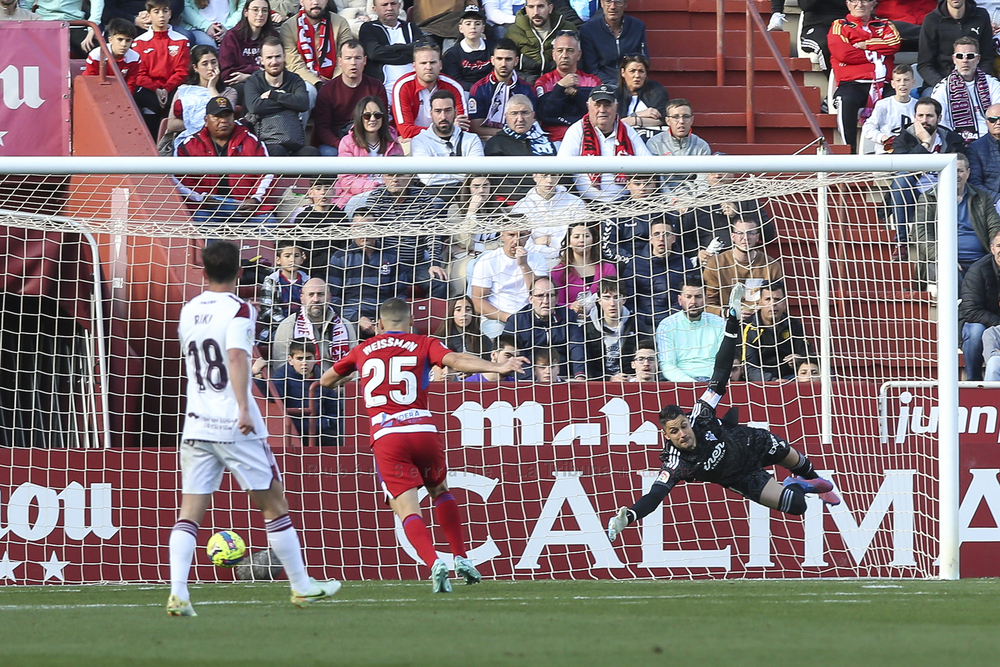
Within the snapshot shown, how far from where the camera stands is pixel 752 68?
13.3 metres

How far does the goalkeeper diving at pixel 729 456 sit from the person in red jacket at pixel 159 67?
5.63 meters

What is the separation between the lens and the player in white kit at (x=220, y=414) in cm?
642

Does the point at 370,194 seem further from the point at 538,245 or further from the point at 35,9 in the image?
the point at 35,9

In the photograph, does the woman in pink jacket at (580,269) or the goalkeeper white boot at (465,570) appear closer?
A: the goalkeeper white boot at (465,570)

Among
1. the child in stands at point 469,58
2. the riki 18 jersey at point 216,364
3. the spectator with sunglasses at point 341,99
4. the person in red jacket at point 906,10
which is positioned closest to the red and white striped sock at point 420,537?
the riki 18 jersey at point 216,364

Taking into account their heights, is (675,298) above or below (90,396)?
above

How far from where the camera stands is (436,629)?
18.7 ft

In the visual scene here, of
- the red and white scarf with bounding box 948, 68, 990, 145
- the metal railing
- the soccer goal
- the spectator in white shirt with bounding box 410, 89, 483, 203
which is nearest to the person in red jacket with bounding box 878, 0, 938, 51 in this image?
the red and white scarf with bounding box 948, 68, 990, 145

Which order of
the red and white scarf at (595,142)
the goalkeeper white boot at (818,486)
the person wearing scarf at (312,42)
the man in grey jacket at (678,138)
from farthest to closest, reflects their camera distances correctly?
the person wearing scarf at (312,42), the man in grey jacket at (678,138), the red and white scarf at (595,142), the goalkeeper white boot at (818,486)

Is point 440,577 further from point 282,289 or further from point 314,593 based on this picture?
point 282,289

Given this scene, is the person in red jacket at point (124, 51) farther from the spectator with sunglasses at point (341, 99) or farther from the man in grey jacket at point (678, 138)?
the man in grey jacket at point (678, 138)

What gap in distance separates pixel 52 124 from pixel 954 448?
7.91m

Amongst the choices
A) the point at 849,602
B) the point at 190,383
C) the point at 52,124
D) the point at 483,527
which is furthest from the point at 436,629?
the point at 52,124

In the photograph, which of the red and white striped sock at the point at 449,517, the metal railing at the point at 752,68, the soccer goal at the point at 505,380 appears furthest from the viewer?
the metal railing at the point at 752,68
